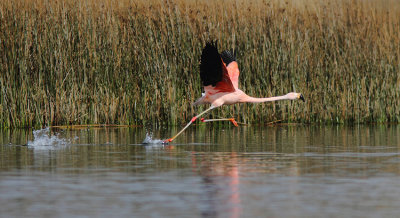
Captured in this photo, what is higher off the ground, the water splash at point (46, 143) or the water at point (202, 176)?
the water splash at point (46, 143)

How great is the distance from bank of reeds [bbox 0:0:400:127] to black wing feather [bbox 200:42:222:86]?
4.26 metres

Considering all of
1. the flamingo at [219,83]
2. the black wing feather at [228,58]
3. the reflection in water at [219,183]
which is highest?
the black wing feather at [228,58]

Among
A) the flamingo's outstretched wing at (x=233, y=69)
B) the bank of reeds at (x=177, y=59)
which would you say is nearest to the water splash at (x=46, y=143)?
the flamingo's outstretched wing at (x=233, y=69)

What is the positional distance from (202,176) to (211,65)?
4147 millimetres

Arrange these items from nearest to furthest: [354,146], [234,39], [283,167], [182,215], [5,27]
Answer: [182,215], [283,167], [354,146], [5,27], [234,39]

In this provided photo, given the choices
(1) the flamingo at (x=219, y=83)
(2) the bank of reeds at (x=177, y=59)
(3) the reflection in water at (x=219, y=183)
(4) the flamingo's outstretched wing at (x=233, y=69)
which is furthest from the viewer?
(2) the bank of reeds at (x=177, y=59)

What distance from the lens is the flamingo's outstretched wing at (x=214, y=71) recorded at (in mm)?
12469

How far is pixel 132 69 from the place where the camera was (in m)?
17.9

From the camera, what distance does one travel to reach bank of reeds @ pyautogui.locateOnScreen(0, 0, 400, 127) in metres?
17.0

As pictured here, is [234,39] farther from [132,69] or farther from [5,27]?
[5,27]

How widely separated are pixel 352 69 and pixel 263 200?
11.9 meters

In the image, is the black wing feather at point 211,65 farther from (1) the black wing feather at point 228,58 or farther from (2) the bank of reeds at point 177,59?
(2) the bank of reeds at point 177,59

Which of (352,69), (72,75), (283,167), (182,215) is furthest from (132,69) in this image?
(182,215)

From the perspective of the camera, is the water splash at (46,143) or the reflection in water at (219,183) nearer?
the reflection in water at (219,183)
